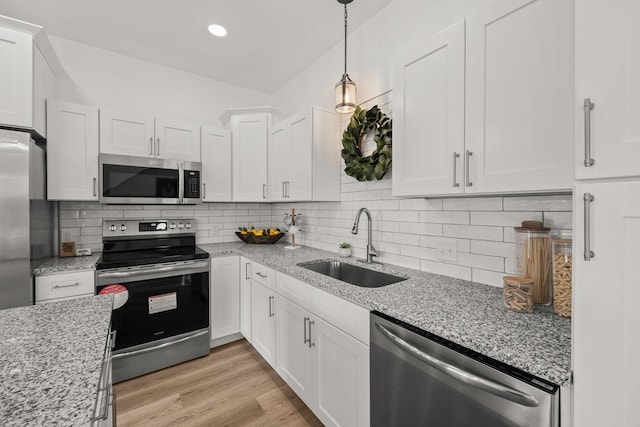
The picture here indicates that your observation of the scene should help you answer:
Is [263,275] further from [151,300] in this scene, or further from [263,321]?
[151,300]

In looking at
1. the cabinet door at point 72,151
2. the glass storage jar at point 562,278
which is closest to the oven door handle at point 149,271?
the cabinet door at point 72,151

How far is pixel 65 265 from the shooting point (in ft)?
6.82

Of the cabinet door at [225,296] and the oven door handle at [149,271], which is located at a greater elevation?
the oven door handle at [149,271]

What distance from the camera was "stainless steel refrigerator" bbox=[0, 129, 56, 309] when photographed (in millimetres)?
1751

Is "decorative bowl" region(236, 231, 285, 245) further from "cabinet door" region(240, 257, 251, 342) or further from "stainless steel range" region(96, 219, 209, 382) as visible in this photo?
"stainless steel range" region(96, 219, 209, 382)

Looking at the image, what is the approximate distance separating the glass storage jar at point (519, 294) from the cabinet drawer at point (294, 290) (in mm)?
1042

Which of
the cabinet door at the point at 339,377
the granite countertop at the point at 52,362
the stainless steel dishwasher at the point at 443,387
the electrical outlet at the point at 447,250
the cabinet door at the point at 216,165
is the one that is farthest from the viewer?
the cabinet door at the point at 216,165

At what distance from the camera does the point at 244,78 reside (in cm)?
334

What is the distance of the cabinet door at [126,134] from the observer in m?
2.46

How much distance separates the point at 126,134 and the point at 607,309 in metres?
3.21

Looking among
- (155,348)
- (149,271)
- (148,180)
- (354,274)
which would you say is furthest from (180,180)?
(354,274)

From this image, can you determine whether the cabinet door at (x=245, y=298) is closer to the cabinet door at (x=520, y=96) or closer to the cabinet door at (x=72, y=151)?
the cabinet door at (x=72, y=151)

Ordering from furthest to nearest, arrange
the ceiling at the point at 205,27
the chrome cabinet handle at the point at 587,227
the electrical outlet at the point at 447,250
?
the ceiling at the point at 205,27, the electrical outlet at the point at 447,250, the chrome cabinet handle at the point at 587,227

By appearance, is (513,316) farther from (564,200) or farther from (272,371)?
(272,371)
